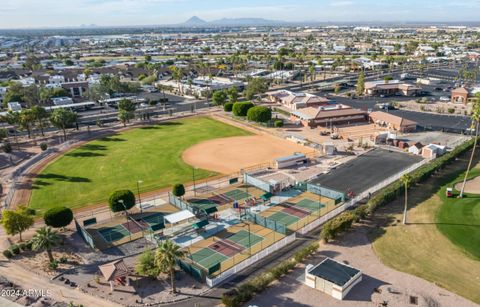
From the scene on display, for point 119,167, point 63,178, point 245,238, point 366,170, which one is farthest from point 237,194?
point 63,178

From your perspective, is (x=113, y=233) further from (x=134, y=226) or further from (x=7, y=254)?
(x=7, y=254)


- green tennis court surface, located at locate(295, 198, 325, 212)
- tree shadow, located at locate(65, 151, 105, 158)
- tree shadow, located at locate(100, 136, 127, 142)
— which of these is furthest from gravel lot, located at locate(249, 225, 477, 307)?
tree shadow, located at locate(100, 136, 127, 142)

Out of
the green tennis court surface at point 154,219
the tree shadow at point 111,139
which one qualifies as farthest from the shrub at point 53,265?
the tree shadow at point 111,139

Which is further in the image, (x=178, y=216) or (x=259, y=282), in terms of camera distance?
(x=178, y=216)

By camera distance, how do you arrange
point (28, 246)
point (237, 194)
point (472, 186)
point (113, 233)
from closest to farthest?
1. point (28, 246)
2. point (113, 233)
3. point (472, 186)
4. point (237, 194)

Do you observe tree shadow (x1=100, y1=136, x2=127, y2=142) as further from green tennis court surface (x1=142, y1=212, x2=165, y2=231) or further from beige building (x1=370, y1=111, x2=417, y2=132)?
beige building (x1=370, y1=111, x2=417, y2=132)

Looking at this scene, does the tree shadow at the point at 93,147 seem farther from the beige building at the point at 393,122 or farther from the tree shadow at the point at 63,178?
the beige building at the point at 393,122
